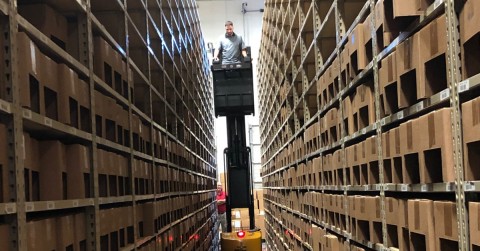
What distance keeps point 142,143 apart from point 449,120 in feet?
10.4

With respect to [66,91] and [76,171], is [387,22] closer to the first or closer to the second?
[66,91]

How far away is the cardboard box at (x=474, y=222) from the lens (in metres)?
2.05

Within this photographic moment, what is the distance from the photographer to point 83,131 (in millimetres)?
3080

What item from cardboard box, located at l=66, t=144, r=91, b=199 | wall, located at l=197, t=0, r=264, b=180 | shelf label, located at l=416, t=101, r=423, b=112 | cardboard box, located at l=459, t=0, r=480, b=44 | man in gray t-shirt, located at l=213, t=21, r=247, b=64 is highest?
wall, located at l=197, t=0, r=264, b=180

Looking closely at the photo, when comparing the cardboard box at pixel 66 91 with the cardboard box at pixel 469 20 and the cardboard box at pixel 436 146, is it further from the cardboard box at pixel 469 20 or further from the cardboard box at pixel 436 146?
the cardboard box at pixel 469 20

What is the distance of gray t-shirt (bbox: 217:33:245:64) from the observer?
36.1 feet

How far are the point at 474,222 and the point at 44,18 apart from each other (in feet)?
7.75

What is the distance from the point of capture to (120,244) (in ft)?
12.7

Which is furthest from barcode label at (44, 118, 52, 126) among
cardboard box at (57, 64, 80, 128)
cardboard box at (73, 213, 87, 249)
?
cardboard box at (73, 213, 87, 249)

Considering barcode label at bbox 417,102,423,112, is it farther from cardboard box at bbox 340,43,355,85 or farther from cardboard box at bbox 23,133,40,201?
cardboard box at bbox 23,133,40,201

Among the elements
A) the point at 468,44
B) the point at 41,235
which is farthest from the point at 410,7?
the point at 41,235

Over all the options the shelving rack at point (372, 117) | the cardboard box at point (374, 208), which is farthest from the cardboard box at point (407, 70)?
the cardboard box at point (374, 208)

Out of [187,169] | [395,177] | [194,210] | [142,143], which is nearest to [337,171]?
[395,177]

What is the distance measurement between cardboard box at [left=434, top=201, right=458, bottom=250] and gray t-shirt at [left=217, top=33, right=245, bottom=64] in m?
8.64
